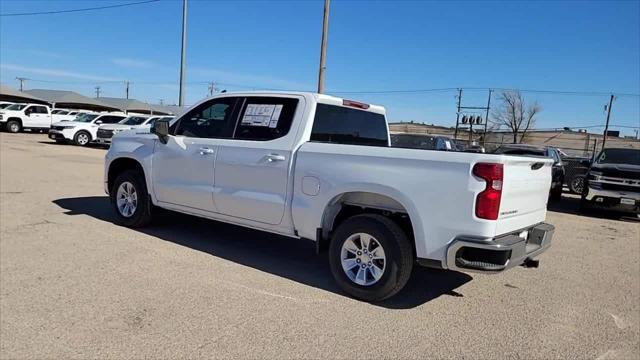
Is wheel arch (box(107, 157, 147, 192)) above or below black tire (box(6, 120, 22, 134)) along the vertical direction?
above

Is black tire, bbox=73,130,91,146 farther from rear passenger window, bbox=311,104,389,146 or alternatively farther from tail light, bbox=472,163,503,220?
tail light, bbox=472,163,503,220

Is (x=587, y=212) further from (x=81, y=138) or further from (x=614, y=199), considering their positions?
(x=81, y=138)

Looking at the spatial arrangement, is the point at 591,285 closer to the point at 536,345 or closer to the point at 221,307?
the point at 536,345

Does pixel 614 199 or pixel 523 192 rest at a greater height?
pixel 523 192

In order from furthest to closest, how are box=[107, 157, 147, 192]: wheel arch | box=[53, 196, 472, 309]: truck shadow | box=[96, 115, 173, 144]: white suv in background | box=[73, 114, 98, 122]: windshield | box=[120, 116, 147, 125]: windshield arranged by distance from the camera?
1. box=[73, 114, 98, 122]: windshield
2. box=[120, 116, 147, 125]: windshield
3. box=[96, 115, 173, 144]: white suv in background
4. box=[107, 157, 147, 192]: wheel arch
5. box=[53, 196, 472, 309]: truck shadow

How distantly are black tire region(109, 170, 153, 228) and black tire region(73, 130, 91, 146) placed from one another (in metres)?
20.9

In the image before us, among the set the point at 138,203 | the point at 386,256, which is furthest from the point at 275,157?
the point at 138,203

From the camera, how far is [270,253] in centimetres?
620

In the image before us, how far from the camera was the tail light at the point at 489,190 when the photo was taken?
4020 mm

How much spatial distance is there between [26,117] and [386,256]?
35.6m

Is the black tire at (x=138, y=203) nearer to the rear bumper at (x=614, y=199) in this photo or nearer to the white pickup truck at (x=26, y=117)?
the rear bumper at (x=614, y=199)

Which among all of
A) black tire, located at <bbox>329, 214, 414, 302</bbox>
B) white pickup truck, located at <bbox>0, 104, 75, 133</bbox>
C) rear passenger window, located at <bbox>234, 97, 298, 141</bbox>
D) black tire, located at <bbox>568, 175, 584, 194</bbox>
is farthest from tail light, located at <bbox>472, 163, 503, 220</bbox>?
white pickup truck, located at <bbox>0, 104, 75, 133</bbox>

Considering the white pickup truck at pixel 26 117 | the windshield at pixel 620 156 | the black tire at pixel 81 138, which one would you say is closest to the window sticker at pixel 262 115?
the windshield at pixel 620 156

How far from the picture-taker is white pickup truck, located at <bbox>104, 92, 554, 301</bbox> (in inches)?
163
